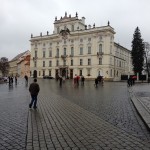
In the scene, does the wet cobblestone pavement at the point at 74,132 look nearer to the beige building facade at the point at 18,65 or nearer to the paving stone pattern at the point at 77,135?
the paving stone pattern at the point at 77,135

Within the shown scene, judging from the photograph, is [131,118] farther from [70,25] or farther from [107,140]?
[70,25]

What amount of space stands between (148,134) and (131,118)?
9.20ft

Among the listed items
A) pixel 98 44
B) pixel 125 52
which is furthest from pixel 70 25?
pixel 125 52

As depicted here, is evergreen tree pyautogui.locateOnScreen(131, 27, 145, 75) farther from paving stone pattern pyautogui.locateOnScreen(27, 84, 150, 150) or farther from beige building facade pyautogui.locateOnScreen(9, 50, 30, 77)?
beige building facade pyautogui.locateOnScreen(9, 50, 30, 77)

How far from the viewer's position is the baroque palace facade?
276ft

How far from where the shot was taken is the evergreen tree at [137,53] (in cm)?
7881

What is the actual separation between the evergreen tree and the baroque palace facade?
7.43m

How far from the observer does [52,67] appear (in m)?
96.9

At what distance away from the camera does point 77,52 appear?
298 ft

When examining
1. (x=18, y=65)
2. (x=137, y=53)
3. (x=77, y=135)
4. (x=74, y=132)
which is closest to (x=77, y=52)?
(x=137, y=53)

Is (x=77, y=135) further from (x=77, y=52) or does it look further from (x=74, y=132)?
(x=77, y=52)

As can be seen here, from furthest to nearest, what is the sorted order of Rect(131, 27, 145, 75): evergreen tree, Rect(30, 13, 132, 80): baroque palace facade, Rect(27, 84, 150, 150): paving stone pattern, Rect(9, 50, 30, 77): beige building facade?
Rect(9, 50, 30, 77): beige building facade
Rect(30, 13, 132, 80): baroque palace facade
Rect(131, 27, 145, 75): evergreen tree
Rect(27, 84, 150, 150): paving stone pattern

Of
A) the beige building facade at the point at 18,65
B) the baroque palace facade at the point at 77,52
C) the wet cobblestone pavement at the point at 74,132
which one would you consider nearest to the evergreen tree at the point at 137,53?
the baroque palace facade at the point at 77,52

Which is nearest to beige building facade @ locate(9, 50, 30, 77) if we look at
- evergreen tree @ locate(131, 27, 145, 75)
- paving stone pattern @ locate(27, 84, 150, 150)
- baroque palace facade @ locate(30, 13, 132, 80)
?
baroque palace facade @ locate(30, 13, 132, 80)
